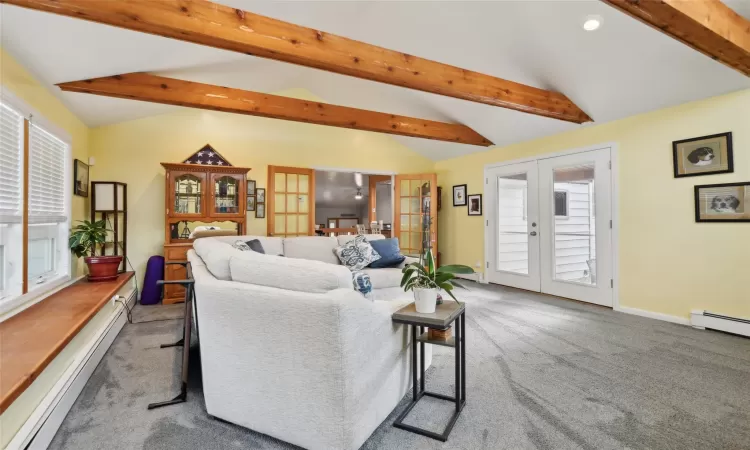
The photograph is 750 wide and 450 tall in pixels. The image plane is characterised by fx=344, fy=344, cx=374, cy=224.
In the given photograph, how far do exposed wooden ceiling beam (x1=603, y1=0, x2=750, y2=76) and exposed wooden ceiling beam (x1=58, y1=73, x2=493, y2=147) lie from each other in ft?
10.2

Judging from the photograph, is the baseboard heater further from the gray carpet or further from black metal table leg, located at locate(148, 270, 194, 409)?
black metal table leg, located at locate(148, 270, 194, 409)

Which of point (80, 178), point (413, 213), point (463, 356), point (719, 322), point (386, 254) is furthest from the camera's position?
point (413, 213)

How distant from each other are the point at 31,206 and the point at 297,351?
2605 millimetres

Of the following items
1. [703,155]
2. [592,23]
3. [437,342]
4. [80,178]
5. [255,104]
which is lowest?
[437,342]

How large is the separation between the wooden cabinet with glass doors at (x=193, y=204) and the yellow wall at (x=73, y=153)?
843mm

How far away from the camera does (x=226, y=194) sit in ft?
15.3

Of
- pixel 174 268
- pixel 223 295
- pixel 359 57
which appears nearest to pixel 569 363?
pixel 223 295

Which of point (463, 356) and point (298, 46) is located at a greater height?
point (298, 46)

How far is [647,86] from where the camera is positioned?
327 cm

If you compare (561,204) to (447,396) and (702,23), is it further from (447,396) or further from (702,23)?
(447,396)

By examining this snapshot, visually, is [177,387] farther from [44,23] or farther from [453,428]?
[44,23]

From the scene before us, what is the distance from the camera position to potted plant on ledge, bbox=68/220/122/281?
126 inches

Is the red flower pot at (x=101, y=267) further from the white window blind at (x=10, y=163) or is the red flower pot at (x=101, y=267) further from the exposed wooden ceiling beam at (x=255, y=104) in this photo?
the exposed wooden ceiling beam at (x=255, y=104)

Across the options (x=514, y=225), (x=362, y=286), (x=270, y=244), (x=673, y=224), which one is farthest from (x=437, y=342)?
(x=514, y=225)
